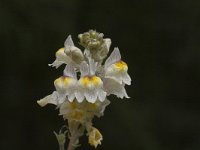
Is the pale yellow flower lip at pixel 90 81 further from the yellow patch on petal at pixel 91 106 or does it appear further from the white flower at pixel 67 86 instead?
the yellow patch on petal at pixel 91 106

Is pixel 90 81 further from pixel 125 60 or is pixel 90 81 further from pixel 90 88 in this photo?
pixel 125 60

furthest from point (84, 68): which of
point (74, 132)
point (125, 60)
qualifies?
point (125, 60)

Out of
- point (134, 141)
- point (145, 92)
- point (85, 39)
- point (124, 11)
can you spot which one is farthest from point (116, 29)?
point (85, 39)

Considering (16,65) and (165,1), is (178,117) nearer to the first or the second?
(165,1)

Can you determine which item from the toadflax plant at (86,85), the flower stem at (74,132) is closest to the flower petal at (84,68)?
the toadflax plant at (86,85)

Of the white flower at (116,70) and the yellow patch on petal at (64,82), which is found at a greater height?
the white flower at (116,70)

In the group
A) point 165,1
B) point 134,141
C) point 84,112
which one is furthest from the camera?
point 165,1

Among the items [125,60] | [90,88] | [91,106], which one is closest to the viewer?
[90,88]

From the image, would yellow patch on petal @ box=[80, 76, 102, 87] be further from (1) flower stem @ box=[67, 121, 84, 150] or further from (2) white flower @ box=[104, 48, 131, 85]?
(1) flower stem @ box=[67, 121, 84, 150]
